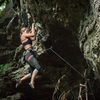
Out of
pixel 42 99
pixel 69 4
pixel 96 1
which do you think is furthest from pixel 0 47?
pixel 96 1

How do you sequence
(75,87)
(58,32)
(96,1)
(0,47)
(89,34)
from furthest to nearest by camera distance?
1. (0,47)
2. (75,87)
3. (58,32)
4. (89,34)
5. (96,1)

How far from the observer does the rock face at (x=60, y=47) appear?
3866 millimetres

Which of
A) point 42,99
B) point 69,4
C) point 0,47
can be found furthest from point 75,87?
point 0,47

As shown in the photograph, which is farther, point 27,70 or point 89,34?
point 27,70

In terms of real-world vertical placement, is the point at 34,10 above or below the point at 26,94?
above

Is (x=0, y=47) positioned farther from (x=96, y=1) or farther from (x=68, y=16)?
(x=96, y=1)

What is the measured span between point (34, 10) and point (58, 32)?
59.0 inches

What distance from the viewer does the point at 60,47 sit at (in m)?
6.51

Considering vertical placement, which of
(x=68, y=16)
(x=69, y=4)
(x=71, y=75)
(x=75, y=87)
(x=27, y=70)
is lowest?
(x=75, y=87)

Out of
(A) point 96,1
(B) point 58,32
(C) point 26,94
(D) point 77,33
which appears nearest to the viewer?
(A) point 96,1

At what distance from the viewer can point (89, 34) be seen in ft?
12.8

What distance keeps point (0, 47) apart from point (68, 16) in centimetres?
701

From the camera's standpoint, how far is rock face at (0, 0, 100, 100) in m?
3.87

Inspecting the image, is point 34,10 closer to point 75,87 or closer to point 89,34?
point 89,34
